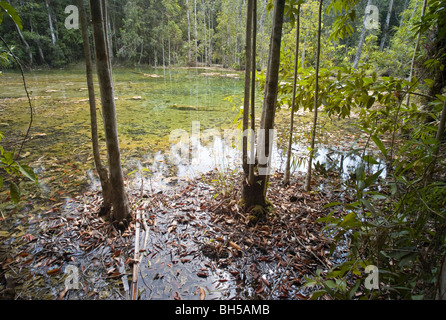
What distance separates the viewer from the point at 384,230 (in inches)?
45.1

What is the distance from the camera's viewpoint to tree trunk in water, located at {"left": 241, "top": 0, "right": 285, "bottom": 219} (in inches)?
93.1

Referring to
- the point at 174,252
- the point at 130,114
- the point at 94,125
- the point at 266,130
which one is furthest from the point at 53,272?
the point at 130,114

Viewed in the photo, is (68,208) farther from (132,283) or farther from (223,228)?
(223,228)

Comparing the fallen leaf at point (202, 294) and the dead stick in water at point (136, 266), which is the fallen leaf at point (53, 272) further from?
the fallen leaf at point (202, 294)

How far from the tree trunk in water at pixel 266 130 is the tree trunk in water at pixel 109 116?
153 centimetres

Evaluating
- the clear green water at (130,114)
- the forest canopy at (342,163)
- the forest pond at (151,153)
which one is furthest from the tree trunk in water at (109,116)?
the clear green water at (130,114)

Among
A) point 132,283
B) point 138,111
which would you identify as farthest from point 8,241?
point 138,111

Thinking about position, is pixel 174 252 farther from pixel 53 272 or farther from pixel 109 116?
pixel 109 116

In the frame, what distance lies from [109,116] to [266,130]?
1.79m

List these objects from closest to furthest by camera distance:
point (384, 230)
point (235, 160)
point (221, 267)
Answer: point (384, 230)
point (221, 267)
point (235, 160)

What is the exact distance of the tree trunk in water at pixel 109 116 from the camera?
2.25 m

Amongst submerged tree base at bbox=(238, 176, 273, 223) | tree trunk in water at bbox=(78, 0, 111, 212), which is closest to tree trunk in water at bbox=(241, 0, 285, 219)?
submerged tree base at bbox=(238, 176, 273, 223)
